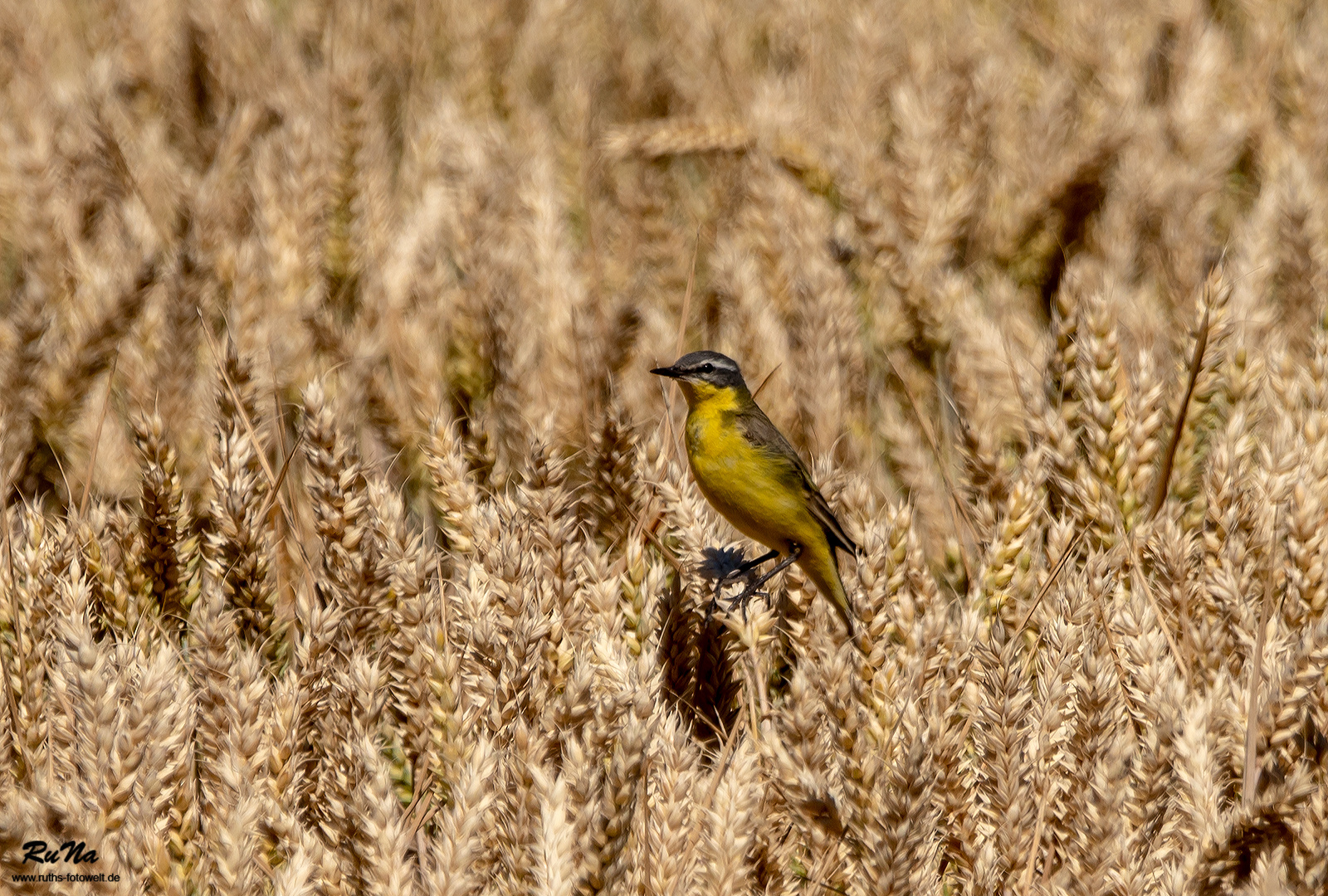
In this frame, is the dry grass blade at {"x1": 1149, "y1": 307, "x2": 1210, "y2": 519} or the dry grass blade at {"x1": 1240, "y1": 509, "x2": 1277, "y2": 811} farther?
the dry grass blade at {"x1": 1149, "y1": 307, "x2": 1210, "y2": 519}

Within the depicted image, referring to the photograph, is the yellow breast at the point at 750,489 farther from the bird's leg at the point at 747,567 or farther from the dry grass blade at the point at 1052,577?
the dry grass blade at the point at 1052,577

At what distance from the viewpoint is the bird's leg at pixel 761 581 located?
2.51m

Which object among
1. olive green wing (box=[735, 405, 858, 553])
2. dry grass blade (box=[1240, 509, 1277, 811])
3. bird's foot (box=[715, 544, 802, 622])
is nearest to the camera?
dry grass blade (box=[1240, 509, 1277, 811])

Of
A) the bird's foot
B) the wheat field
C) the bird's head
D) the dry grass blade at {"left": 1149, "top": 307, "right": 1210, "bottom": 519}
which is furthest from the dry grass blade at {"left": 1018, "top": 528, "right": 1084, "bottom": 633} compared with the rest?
the bird's head

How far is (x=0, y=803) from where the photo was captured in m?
2.03

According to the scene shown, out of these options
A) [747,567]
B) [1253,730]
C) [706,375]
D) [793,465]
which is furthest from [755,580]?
[1253,730]

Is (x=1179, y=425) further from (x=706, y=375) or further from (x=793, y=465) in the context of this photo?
(x=706, y=375)

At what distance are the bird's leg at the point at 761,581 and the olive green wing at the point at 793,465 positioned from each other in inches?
3.7

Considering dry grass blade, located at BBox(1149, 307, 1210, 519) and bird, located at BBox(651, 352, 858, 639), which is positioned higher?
dry grass blade, located at BBox(1149, 307, 1210, 519)

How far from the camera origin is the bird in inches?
112

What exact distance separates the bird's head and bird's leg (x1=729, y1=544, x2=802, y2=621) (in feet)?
1.69

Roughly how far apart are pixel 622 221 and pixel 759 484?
2.18m

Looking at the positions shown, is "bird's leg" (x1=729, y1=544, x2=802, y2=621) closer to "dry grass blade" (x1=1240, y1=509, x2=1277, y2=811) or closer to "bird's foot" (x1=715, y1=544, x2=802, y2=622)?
"bird's foot" (x1=715, y1=544, x2=802, y2=622)

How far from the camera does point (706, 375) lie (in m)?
3.16
